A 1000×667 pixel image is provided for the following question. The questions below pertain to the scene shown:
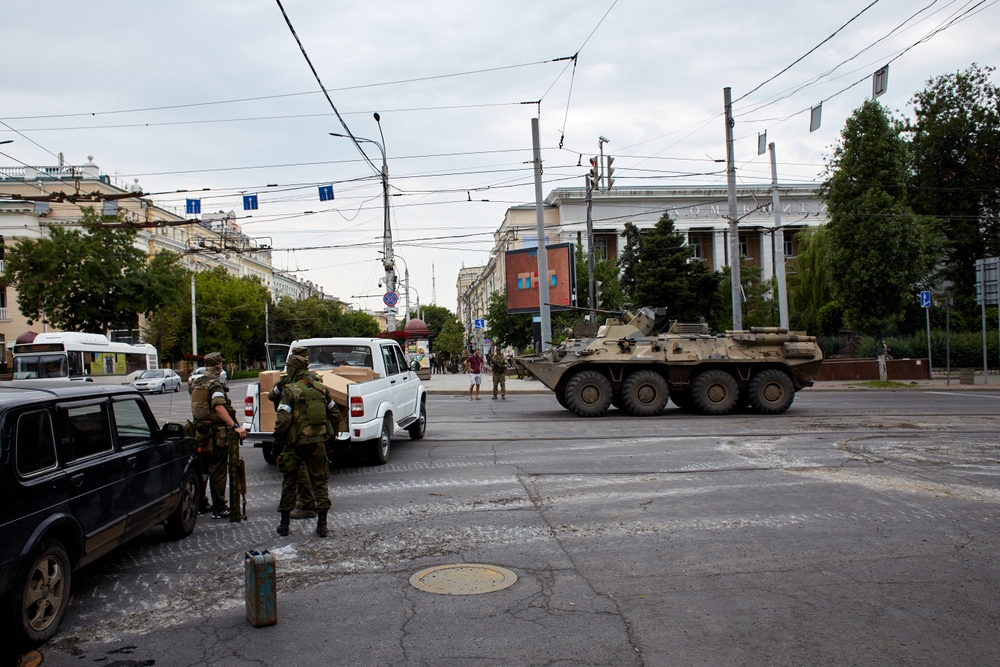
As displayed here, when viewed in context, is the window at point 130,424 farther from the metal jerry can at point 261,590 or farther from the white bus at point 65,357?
the white bus at point 65,357

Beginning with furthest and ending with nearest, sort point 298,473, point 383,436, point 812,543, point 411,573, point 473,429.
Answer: point 473,429
point 383,436
point 298,473
point 812,543
point 411,573

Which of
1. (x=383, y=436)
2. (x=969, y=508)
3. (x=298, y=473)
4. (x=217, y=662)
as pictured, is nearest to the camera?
(x=217, y=662)

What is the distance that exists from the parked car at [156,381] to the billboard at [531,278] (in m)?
16.6

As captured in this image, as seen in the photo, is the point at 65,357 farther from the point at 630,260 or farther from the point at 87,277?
the point at 630,260

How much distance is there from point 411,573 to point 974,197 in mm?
44470

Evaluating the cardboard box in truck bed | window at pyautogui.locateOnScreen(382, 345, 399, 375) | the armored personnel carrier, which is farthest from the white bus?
the cardboard box in truck bed

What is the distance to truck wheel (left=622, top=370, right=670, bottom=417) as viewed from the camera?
1662 centimetres

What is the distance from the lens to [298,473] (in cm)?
685

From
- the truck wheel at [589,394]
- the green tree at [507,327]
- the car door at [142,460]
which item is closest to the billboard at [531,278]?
the green tree at [507,327]

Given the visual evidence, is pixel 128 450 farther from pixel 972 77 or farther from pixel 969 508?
pixel 972 77

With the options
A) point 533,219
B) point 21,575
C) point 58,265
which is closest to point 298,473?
point 21,575

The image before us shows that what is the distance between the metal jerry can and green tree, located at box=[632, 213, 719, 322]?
3902cm

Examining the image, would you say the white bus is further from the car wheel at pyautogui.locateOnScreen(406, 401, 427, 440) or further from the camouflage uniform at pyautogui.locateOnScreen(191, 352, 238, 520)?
the camouflage uniform at pyautogui.locateOnScreen(191, 352, 238, 520)

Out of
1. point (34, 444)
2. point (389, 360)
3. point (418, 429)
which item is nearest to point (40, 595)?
point (34, 444)
